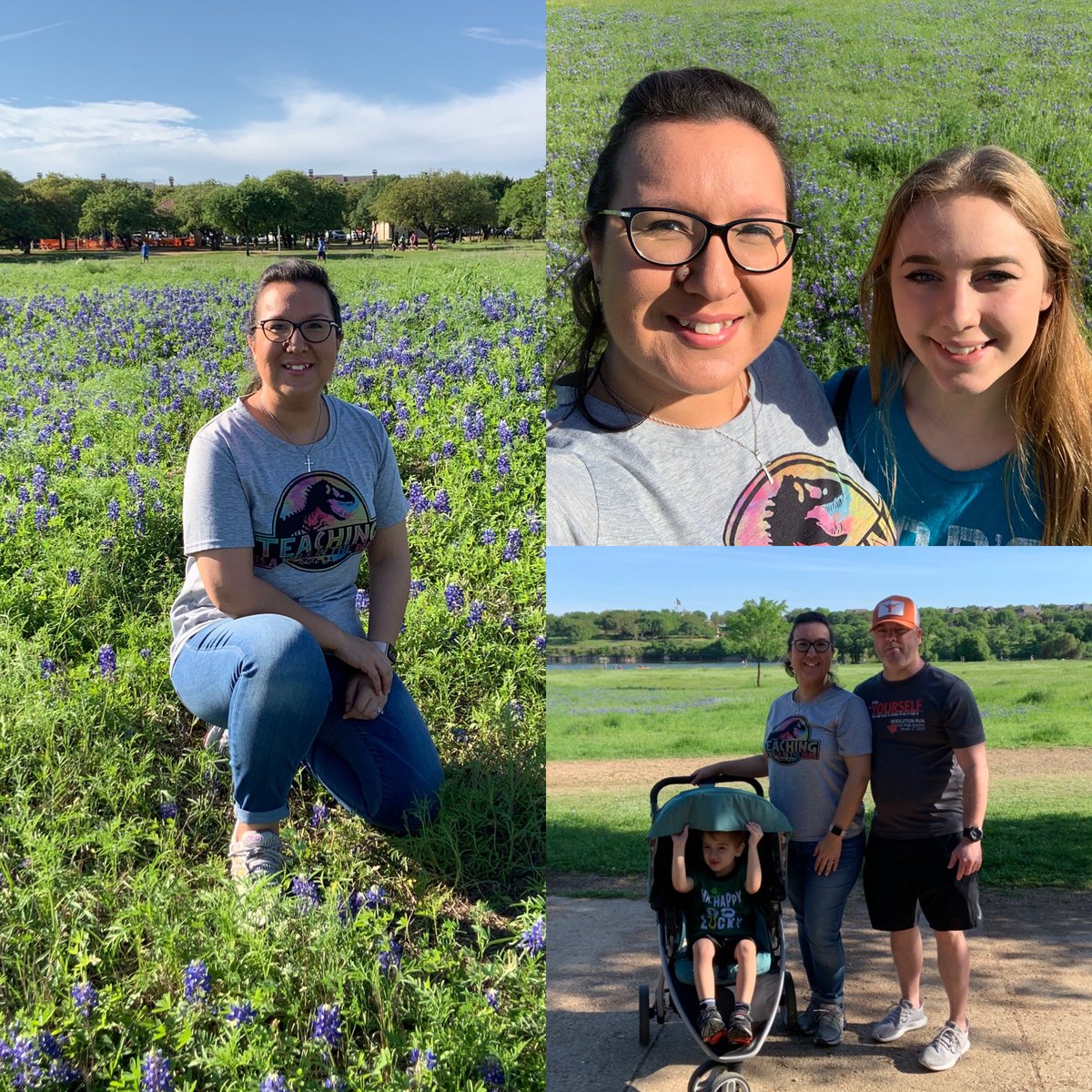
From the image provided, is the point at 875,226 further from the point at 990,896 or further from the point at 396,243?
the point at 396,243

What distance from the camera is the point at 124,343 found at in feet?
21.9

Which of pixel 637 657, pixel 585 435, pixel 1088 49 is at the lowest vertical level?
pixel 637 657

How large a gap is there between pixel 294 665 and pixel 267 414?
0.67 m

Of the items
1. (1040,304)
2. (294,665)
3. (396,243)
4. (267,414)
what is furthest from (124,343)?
(1040,304)

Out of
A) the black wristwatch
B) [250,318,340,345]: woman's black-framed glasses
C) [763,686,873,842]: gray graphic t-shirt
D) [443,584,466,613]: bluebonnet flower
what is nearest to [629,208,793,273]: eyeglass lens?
[763,686,873,842]: gray graphic t-shirt

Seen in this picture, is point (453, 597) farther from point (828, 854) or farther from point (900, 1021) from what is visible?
point (900, 1021)

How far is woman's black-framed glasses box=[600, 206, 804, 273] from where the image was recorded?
1.61 metres

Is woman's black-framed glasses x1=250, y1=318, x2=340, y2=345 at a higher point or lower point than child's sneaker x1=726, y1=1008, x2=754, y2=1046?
higher

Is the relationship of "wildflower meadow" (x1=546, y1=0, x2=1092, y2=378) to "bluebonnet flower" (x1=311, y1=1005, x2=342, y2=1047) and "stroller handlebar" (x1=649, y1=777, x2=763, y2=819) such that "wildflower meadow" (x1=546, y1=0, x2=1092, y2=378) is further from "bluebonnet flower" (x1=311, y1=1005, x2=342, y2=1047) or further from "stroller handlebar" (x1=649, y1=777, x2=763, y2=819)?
"bluebonnet flower" (x1=311, y1=1005, x2=342, y2=1047)

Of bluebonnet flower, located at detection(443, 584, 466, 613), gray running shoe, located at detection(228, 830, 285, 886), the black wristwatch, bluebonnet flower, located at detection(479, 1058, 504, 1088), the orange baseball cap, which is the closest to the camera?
bluebonnet flower, located at detection(479, 1058, 504, 1088)

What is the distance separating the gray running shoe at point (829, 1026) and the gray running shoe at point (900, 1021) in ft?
0.29

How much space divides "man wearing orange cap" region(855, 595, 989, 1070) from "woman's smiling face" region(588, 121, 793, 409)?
699 mm

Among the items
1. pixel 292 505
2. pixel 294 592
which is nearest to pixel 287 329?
pixel 292 505

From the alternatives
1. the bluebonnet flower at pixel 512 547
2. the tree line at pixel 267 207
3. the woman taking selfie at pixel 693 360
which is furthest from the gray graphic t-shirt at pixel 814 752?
the tree line at pixel 267 207
